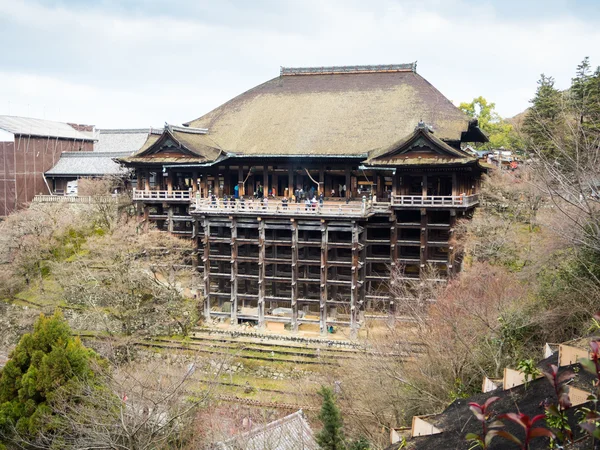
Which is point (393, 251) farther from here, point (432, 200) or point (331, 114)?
point (331, 114)

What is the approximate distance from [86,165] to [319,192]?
82.9 feet

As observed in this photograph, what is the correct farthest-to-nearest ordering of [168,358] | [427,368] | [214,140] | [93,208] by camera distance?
[93,208] → [214,140] → [168,358] → [427,368]

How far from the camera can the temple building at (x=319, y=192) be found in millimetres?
28141

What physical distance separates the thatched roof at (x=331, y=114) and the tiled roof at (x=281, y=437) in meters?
17.3

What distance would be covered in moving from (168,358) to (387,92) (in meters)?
22.1

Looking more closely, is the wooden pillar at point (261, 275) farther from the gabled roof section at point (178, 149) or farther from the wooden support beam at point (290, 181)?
the gabled roof section at point (178, 149)

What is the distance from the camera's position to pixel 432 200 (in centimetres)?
2742

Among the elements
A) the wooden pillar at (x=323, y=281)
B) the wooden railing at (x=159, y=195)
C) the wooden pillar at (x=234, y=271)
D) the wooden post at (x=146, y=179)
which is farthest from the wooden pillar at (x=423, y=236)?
the wooden post at (x=146, y=179)

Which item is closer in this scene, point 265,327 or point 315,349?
point 315,349

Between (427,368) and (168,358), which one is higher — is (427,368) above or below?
above

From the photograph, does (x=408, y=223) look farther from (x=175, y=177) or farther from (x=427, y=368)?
(x=175, y=177)

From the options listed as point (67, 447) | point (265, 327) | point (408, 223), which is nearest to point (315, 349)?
point (265, 327)

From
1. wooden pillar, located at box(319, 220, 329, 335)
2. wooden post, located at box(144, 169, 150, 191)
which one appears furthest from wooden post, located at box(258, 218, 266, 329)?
wooden post, located at box(144, 169, 150, 191)

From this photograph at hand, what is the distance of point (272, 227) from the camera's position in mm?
29234
